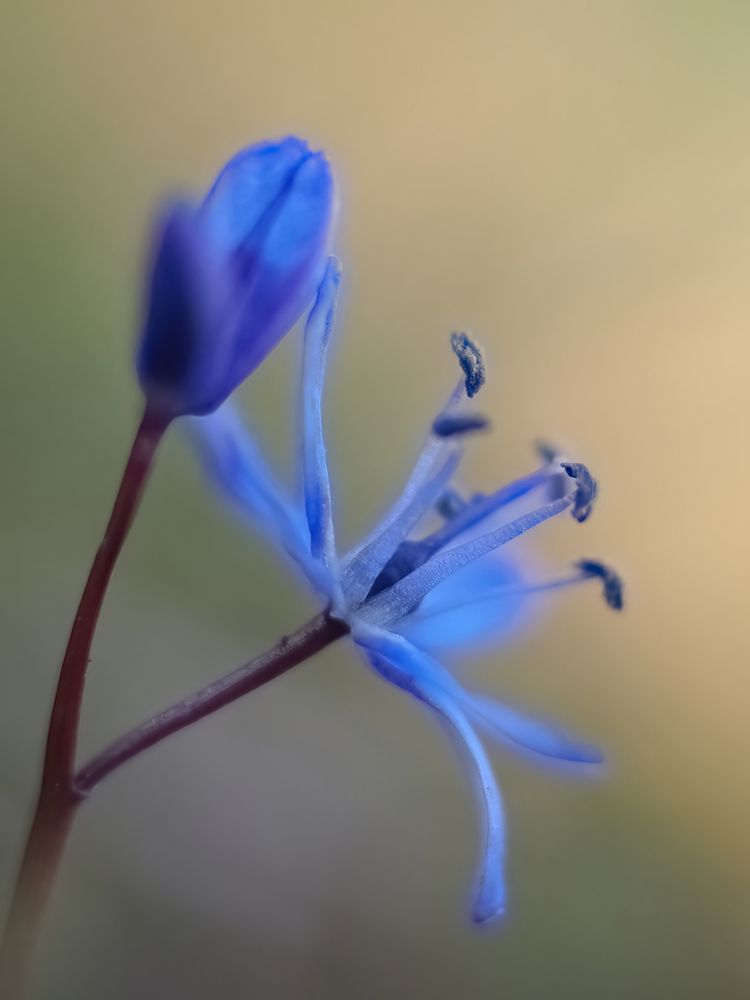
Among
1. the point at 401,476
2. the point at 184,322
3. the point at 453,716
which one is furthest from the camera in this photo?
the point at 401,476

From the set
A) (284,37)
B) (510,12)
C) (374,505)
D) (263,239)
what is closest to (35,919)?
(263,239)

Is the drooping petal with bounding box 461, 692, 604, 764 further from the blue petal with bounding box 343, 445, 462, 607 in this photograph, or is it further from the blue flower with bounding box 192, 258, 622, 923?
the blue petal with bounding box 343, 445, 462, 607

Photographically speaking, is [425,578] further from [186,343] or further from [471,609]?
[186,343]

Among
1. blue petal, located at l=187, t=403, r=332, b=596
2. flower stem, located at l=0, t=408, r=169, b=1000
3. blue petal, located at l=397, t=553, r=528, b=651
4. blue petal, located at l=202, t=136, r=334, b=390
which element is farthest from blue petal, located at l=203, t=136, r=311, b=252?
blue petal, located at l=397, t=553, r=528, b=651

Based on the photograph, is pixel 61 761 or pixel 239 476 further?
pixel 239 476

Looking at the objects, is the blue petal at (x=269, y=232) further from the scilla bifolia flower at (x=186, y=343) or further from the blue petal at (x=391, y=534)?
the blue petal at (x=391, y=534)

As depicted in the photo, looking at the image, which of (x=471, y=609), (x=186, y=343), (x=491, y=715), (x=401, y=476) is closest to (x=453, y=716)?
(x=491, y=715)
